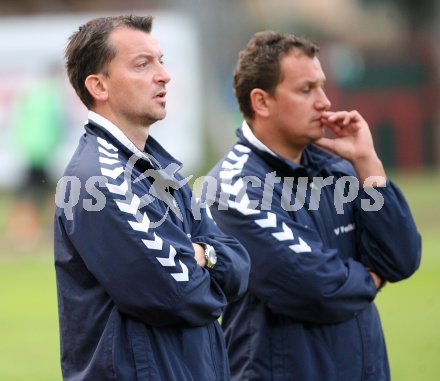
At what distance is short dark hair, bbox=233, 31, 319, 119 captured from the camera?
4707 mm

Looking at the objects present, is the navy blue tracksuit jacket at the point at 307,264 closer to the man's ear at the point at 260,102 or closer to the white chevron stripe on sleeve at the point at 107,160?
the man's ear at the point at 260,102

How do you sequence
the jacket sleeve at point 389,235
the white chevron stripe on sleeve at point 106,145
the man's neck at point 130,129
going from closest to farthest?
the white chevron stripe on sleeve at point 106,145, the man's neck at point 130,129, the jacket sleeve at point 389,235

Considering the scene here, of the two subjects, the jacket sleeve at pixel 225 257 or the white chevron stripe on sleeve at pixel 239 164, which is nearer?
the jacket sleeve at pixel 225 257

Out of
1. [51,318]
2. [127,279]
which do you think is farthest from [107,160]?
[51,318]

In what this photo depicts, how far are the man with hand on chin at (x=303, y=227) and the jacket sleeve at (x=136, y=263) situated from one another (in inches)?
28.2

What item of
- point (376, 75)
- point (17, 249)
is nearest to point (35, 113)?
point (17, 249)

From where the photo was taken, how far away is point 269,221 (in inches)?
174

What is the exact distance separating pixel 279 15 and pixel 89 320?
83.8ft

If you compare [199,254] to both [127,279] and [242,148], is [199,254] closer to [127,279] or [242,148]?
[127,279]

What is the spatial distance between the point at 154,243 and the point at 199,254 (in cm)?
29

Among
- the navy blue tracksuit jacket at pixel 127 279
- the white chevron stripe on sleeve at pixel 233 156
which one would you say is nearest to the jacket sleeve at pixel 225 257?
the navy blue tracksuit jacket at pixel 127 279

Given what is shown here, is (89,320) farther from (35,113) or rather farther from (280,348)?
(35,113)

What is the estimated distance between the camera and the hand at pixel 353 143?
181 inches

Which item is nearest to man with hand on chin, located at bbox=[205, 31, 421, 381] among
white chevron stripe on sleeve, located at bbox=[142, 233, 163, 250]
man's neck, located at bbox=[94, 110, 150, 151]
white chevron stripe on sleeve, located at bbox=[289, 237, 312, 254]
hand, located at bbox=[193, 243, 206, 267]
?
white chevron stripe on sleeve, located at bbox=[289, 237, 312, 254]
